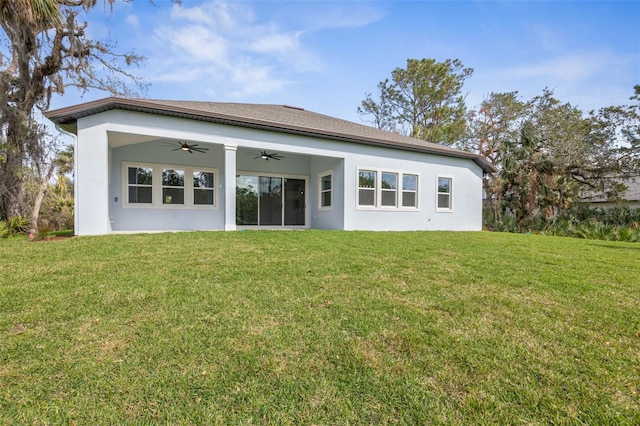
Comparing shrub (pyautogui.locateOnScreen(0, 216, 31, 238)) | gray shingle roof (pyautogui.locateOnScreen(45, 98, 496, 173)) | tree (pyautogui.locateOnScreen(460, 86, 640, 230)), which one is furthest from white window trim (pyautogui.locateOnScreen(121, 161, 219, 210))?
tree (pyautogui.locateOnScreen(460, 86, 640, 230))

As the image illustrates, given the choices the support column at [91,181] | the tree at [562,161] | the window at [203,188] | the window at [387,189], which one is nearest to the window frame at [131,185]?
the window at [203,188]

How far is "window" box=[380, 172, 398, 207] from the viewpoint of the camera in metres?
11.9

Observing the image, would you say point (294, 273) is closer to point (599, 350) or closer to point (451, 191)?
point (599, 350)

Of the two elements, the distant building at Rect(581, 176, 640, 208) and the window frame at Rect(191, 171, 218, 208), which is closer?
the window frame at Rect(191, 171, 218, 208)

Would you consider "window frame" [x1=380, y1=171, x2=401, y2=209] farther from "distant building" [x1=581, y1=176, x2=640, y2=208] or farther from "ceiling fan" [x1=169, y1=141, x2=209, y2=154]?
"distant building" [x1=581, y1=176, x2=640, y2=208]

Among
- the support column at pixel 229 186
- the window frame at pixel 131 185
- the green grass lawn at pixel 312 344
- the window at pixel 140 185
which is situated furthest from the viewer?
the window at pixel 140 185

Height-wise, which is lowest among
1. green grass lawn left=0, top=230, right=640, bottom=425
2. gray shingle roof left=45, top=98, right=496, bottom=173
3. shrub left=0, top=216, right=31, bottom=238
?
green grass lawn left=0, top=230, right=640, bottom=425

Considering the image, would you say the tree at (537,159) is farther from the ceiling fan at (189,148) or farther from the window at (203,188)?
the ceiling fan at (189,148)

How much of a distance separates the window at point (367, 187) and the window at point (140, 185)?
23.9 ft

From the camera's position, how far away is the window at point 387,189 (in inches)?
453

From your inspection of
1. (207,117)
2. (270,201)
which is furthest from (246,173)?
(207,117)

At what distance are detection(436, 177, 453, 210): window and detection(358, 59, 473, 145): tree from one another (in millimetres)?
11351

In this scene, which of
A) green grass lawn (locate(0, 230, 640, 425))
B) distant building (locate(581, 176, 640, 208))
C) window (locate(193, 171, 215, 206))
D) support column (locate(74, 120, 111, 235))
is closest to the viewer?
green grass lawn (locate(0, 230, 640, 425))

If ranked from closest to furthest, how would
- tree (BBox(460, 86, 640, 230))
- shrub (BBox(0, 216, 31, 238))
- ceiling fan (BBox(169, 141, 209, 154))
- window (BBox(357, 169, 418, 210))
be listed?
shrub (BBox(0, 216, 31, 238))
ceiling fan (BBox(169, 141, 209, 154))
window (BBox(357, 169, 418, 210))
tree (BBox(460, 86, 640, 230))
